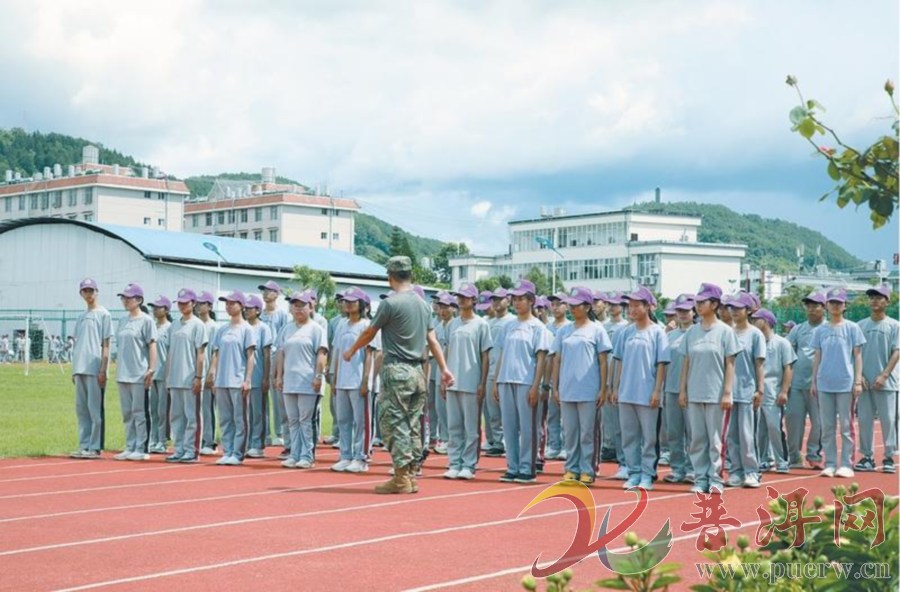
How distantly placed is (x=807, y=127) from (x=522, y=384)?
986 centimetres

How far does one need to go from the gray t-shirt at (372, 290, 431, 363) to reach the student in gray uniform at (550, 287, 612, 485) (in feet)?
5.76

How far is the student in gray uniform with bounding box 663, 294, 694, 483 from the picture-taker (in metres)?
13.3

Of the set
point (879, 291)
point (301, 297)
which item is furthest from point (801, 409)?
point (301, 297)

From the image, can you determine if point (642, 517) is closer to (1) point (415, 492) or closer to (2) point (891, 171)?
(1) point (415, 492)

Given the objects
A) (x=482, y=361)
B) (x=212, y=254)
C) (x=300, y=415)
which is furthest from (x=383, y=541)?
(x=212, y=254)

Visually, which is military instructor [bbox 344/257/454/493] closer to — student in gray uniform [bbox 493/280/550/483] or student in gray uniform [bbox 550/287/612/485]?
student in gray uniform [bbox 493/280/550/483]

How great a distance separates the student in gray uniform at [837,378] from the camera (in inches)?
543

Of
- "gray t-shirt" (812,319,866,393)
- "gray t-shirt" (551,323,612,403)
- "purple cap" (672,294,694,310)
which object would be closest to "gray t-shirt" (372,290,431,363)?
"gray t-shirt" (551,323,612,403)

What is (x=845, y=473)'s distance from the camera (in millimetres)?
13531

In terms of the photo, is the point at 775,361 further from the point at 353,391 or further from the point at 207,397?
the point at 207,397

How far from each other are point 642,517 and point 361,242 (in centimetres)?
17614

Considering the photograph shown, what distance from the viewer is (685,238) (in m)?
106

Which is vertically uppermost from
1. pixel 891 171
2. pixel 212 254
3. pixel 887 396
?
pixel 212 254

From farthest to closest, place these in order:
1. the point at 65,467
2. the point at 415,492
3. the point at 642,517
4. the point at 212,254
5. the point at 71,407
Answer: the point at 212,254 → the point at 71,407 → the point at 65,467 → the point at 415,492 → the point at 642,517
